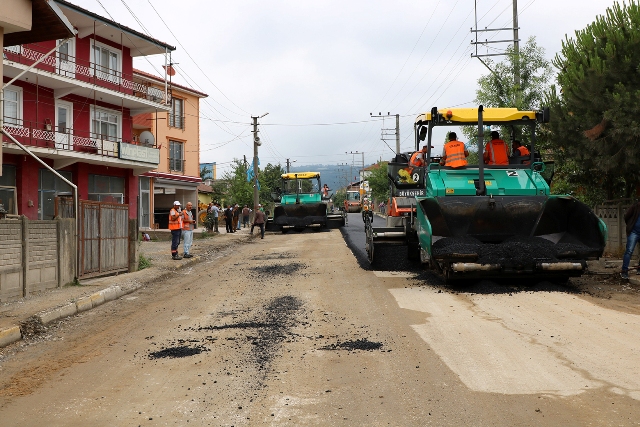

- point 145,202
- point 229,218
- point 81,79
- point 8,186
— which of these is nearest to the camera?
point 8,186

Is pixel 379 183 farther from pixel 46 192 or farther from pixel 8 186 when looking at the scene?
pixel 8 186

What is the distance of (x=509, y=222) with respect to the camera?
35.0 feet

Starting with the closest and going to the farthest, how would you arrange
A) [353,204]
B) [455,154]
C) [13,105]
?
[455,154]
[13,105]
[353,204]

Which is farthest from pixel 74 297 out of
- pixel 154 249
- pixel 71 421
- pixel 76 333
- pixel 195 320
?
pixel 154 249

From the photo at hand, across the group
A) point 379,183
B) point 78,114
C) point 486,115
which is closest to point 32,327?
point 486,115

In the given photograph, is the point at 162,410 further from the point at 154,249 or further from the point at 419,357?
the point at 154,249

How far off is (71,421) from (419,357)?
305 cm

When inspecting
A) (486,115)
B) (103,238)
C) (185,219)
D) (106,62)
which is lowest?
(103,238)

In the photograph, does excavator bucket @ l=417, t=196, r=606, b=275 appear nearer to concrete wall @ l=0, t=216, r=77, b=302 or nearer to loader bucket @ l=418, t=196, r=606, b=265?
loader bucket @ l=418, t=196, r=606, b=265

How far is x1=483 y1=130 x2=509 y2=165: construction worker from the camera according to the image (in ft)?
38.2

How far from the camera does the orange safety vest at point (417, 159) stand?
11.9 m

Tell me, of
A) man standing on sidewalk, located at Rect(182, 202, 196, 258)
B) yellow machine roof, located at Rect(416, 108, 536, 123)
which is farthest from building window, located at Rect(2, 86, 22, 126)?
yellow machine roof, located at Rect(416, 108, 536, 123)

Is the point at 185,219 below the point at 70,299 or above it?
above

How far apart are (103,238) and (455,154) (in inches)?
307
